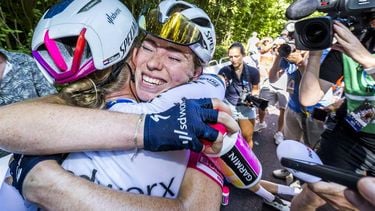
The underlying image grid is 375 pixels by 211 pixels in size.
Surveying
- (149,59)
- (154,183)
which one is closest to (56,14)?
(149,59)

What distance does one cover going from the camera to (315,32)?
7.85 feet

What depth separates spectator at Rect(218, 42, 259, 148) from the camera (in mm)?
5559

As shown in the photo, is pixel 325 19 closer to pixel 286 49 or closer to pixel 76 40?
pixel 76 40

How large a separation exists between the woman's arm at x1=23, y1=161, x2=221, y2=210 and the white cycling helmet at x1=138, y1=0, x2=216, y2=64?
852mm

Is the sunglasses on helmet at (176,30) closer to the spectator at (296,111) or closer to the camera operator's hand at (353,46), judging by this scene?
the camera operator's hand at (353,46)

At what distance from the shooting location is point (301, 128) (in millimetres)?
5059

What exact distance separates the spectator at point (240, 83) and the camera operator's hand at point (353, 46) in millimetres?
3177

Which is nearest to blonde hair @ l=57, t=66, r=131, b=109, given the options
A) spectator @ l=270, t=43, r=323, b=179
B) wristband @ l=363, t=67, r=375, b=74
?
wristband @ l=363, t=67, r=375, b=74

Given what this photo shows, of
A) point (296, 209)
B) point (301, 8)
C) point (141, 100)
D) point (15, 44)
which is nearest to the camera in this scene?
point (141, 100)

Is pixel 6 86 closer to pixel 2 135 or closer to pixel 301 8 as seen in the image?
pixel 2 135

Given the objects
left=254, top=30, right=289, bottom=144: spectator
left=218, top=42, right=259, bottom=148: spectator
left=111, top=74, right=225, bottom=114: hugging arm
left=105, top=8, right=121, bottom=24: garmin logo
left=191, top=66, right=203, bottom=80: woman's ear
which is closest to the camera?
left=111, top=74, right=225, bottom=114: hugging arm

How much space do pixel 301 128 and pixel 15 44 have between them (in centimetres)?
457

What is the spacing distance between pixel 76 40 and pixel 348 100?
2.26 m

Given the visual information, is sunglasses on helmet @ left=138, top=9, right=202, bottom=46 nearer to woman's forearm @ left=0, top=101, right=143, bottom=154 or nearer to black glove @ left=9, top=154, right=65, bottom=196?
woman's forearm @ left=0, top=101, right=143, bottom=154
